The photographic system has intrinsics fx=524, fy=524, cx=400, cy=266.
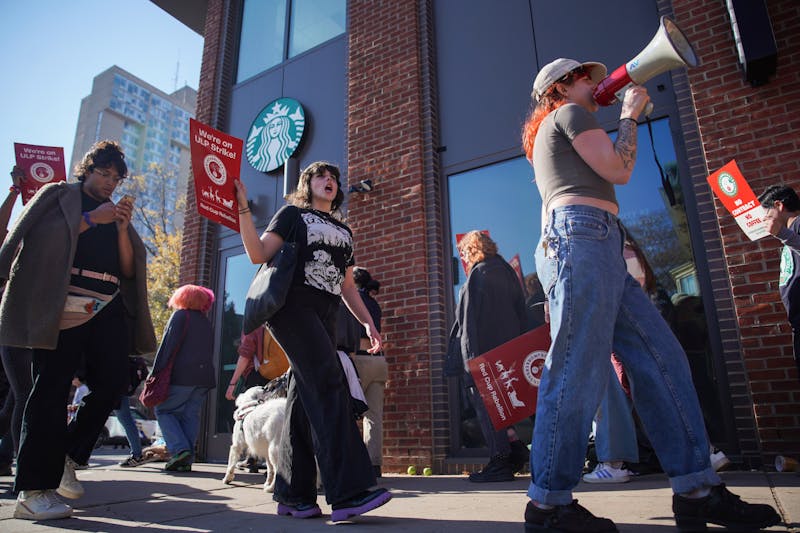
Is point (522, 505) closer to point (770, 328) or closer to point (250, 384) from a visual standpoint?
point (770, 328)

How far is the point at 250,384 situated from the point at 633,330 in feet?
14.0

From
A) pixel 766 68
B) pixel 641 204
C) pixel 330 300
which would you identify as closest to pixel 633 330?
pixel 330 300

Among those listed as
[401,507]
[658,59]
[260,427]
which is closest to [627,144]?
[658,59]

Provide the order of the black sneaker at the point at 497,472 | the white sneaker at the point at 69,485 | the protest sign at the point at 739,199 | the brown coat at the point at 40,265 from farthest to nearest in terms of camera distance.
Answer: the black sneaker at the point at 497,472, the protest sign at the point at 739,199, the white sneaker at the point at 69,485, the brown coat at the point at 40,265

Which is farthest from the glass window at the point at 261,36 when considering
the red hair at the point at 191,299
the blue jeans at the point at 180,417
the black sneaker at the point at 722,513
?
the black sneaker at the point at 722,513

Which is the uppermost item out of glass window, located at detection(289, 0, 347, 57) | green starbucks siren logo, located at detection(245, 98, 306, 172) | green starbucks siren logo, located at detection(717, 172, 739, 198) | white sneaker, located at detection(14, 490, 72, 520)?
glass window, located at detection(289, 0, 347, 57)

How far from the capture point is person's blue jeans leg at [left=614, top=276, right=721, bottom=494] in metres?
1.89

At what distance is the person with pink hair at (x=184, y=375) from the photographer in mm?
5309

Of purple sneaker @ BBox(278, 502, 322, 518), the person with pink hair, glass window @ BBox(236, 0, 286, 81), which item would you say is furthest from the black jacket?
glass window @ BBox(236, 0, 286, 81)

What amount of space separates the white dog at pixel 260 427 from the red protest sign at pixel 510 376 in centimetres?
136

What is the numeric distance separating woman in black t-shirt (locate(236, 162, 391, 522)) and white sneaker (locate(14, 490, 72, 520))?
3.48 ft

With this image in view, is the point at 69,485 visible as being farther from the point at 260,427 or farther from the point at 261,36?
the point at 261,36

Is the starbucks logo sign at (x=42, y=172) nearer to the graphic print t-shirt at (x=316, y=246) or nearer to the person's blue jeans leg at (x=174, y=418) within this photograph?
the graphic print t-shirt at (x=316, y=246)

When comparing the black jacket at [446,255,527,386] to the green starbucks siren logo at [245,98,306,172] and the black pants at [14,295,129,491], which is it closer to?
the black pants at [14,295,129,491]
